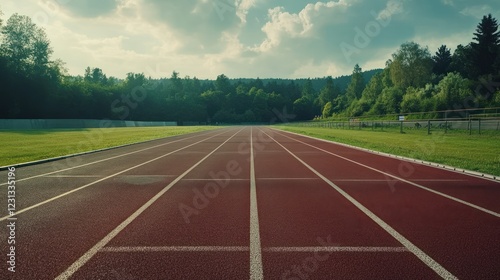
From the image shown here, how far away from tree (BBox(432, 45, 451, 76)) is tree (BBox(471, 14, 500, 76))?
24.8 meters

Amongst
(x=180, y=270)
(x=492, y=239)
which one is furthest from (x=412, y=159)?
(x=180, y=270)

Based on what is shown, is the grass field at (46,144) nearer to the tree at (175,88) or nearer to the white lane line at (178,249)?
the white lane line at (178,249)

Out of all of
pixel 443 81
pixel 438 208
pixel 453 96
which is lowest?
pixel 438 208

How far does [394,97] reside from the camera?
6844 centimetres

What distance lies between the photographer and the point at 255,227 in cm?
494

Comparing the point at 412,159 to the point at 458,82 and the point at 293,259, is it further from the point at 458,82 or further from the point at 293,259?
the point at 458,82

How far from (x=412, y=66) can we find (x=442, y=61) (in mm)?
25646

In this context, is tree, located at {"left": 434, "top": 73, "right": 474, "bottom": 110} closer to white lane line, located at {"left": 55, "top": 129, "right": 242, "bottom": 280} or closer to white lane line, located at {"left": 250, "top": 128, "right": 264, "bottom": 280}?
white lane line, located at {"left": 250, "top": 128, "right": 264, "bottom": 280}

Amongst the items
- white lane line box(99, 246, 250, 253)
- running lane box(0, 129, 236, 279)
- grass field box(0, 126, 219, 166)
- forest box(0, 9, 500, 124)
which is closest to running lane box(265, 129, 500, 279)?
white lane line box(99, 246, 250, 253)

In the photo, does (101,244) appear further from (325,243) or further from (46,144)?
(46,144)

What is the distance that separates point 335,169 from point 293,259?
7451mm

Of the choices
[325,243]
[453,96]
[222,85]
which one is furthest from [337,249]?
[222,85]

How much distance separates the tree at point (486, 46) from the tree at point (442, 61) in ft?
81.3

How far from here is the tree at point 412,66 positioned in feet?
240
